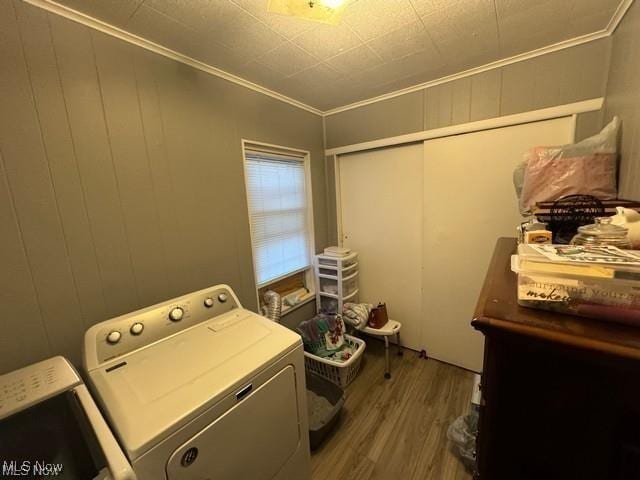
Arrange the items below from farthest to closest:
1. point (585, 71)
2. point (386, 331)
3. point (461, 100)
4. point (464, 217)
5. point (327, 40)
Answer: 1. point (386, 331)
2. point (464, 217)
3. point (461, 100)
4. point (585, 71)
5. point (327, 40)

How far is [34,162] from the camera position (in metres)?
1.07

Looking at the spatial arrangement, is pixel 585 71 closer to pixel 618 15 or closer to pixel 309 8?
pixel 618 15

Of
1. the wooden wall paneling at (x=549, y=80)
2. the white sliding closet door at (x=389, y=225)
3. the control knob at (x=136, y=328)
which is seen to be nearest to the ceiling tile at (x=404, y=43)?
the wooden wall paneling at (x=549, y=80)

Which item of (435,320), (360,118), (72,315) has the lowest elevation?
(435,320)

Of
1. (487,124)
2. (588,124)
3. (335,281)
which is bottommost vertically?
(335,281)

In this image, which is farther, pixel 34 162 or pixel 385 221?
pixel 385 221

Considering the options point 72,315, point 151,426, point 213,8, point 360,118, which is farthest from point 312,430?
point 360,118

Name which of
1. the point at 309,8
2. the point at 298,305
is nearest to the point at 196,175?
the point at 309,8

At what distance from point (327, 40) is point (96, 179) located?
4.62ft

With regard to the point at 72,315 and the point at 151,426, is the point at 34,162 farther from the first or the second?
the point at 151,426

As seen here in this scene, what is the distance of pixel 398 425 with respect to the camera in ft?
5.67

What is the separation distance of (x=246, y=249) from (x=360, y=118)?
162 centimetres

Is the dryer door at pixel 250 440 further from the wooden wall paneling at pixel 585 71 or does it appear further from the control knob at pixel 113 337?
the wooden wall paneling at pixel 585 71

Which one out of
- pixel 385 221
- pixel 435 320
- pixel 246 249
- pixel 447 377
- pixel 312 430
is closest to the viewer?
pixel 312 430
